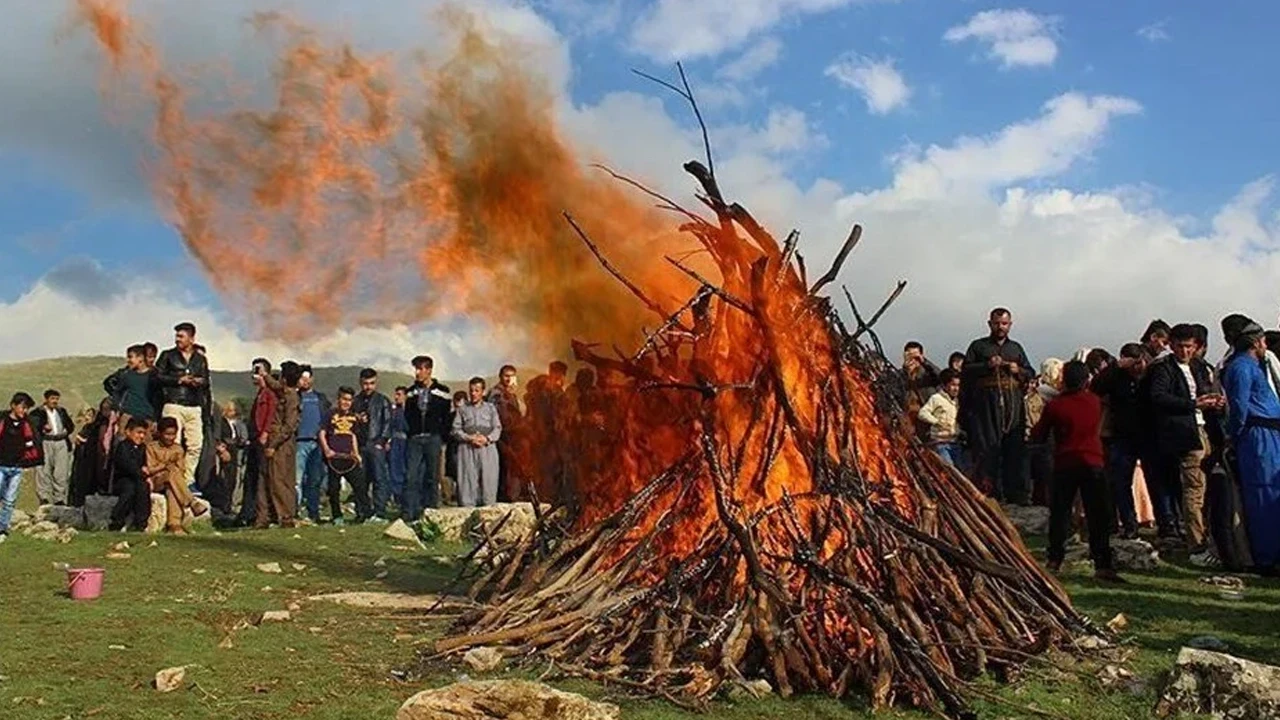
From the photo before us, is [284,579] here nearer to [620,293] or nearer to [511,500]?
[620,293]

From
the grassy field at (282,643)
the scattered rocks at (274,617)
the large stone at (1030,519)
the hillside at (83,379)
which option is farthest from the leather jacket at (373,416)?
the hillside at (83,379)

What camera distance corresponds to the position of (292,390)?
15.9 meters

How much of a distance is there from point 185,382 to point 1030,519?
35.6 ft

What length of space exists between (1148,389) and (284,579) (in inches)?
332

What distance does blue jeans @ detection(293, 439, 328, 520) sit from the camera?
16.4 metres

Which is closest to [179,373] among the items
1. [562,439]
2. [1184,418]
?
[562,439]

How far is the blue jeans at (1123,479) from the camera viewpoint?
40.9ft

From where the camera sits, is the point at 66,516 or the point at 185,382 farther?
the point at 66,516

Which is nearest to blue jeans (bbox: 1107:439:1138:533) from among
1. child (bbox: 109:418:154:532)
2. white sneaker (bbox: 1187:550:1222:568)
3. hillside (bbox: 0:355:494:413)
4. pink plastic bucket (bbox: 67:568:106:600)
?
white sneaker (bbox: 1187:550:1222:568)

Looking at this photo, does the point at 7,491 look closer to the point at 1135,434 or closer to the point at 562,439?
the point at 562,439

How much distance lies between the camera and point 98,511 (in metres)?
15.5

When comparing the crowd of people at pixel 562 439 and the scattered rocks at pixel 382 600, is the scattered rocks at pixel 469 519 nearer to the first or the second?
the crowd of people at pixel 562 439

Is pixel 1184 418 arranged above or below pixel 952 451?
above

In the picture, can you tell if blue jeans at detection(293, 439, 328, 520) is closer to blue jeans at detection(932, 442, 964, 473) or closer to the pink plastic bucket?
the pink plastic bucket
